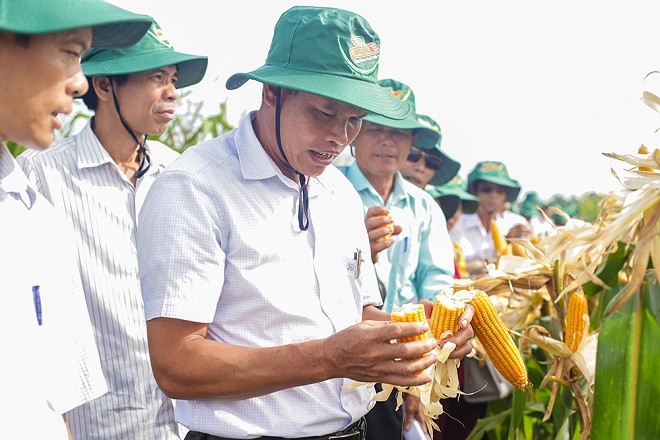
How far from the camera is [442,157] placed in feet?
16.8

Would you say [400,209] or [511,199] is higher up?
[400,209]

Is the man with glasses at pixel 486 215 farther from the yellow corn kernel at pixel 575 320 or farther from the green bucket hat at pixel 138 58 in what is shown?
the green bucket hat at pixel 138 58

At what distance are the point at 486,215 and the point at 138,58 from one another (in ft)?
15.7

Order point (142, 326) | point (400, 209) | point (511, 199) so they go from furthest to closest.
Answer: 1. point (511, 199)
2. point (400, 209)
3. point (142, 326)

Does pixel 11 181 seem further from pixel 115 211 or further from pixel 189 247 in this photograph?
pixel 115 211

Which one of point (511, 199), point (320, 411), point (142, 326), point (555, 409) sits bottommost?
point (511, 199)

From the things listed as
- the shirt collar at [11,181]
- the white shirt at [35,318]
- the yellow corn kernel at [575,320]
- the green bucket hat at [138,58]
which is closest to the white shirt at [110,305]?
the green bucket hat at [138,58]

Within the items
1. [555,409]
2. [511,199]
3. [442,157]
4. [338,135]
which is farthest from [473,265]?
[338,135]

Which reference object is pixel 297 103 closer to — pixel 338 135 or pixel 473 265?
pixel 338 135

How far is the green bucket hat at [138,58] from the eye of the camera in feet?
9.97

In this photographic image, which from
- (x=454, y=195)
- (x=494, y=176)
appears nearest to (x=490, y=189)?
(x=494, y=176)

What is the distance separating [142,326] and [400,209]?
4.89 ft

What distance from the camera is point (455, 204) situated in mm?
6688

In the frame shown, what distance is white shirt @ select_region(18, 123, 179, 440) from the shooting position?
104 inches
